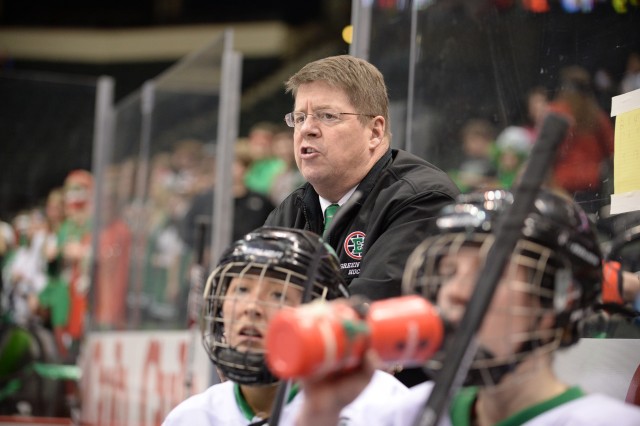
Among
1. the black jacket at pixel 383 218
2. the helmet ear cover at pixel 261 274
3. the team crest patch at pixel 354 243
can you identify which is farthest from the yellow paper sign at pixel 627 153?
the helmet ear cover at pixel 261 274

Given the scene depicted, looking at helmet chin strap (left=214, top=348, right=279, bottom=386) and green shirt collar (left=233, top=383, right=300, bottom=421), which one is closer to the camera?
helmet chin strap (left=214, top=348, right=279, bottom=386)

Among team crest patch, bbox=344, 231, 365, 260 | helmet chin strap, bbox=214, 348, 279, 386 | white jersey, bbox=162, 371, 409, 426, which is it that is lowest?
white jersey, bbox=162, 371, 409, 426

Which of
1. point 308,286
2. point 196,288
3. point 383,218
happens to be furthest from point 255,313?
point 196,288

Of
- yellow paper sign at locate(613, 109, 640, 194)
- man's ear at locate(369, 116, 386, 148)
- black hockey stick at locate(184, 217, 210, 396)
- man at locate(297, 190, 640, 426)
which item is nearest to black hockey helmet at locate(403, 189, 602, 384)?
man at locate(297, 190, 640, 426)

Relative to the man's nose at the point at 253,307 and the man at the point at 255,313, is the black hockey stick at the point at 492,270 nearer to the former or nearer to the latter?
the man at the point at 255,313

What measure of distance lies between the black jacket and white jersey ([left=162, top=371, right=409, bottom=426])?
0.43m

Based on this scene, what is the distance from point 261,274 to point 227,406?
0.29 meters

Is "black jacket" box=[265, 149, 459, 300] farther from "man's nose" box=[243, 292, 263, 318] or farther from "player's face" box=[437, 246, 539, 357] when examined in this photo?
"player's face" box=[437, 246, 539, 357]

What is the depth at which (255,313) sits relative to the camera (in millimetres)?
1842

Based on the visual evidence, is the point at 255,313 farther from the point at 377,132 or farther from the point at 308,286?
the point at 377,132

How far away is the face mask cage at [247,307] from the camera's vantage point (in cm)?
179

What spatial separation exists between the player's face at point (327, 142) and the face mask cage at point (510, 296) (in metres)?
1.16

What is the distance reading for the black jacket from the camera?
91.7 inches

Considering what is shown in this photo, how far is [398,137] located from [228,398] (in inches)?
62.8
